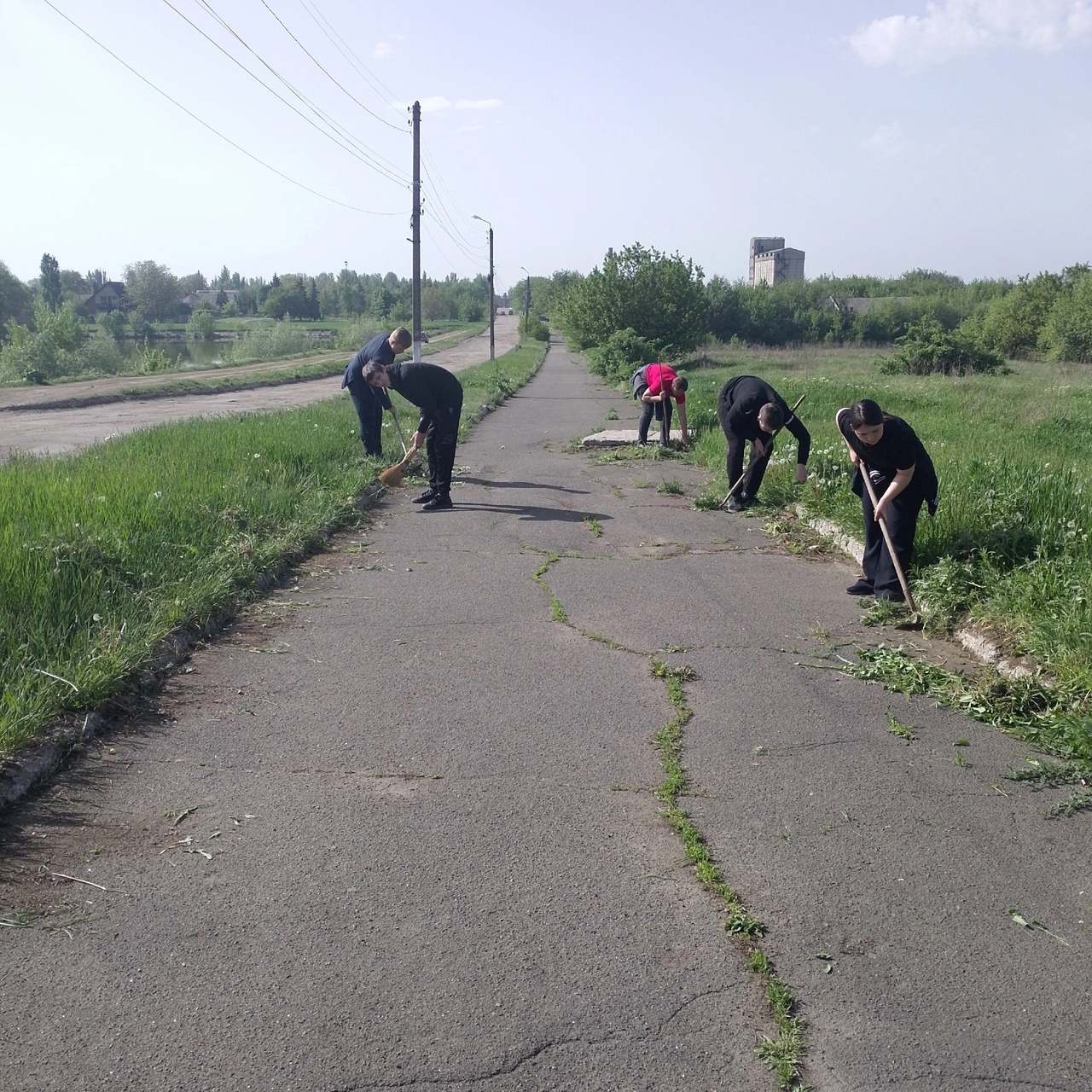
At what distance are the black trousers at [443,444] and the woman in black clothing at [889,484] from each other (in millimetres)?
4581

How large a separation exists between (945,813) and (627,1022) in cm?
196

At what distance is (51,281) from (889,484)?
127 metres

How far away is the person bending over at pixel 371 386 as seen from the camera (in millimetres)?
12602

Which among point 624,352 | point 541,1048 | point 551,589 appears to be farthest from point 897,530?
point 624,352

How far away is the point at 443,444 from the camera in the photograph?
10.9 m

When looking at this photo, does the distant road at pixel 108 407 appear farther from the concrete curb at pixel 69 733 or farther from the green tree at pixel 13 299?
the green tree at pixel 13 299

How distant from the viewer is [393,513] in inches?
424

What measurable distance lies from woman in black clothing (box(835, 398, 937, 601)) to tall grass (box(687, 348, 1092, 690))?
229 mm

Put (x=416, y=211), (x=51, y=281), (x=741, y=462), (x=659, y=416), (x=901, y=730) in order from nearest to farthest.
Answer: (x=901, y=730) < (x=741, y=462) < (x=659, y=416) < (x=416, y=211) < (x=51, y=281)

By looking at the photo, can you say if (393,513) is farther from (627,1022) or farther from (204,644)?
(627,1022)

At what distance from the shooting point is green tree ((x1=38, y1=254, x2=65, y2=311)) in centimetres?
10844

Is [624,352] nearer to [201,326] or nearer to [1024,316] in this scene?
[1024,316]

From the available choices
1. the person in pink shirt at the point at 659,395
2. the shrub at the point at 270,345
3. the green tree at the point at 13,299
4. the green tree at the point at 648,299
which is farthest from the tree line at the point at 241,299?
the person in pink shirt at the point at 659,395

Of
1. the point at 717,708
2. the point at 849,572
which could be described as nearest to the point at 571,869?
the point at 717,708
